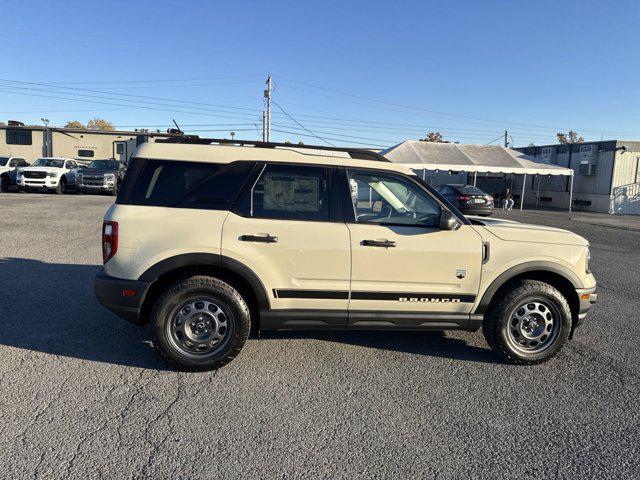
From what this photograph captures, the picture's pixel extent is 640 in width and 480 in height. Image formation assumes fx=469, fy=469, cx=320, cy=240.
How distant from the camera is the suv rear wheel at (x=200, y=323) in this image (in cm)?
388

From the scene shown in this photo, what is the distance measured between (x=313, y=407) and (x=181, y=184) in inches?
83.4

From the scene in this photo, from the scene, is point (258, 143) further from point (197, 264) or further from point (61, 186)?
point (61, 186)

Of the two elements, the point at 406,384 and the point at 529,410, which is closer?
the point at 529,410

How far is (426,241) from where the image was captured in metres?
4.06

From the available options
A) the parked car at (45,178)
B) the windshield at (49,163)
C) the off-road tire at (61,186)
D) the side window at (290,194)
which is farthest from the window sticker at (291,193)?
the windshield at (49,163)

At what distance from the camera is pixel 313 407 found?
3.45 meters

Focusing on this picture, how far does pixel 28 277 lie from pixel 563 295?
273 inches

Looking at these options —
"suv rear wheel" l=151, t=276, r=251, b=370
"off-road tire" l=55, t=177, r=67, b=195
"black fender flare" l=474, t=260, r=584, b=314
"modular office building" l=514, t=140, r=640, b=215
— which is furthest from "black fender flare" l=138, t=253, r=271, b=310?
"modular office building" l=514, t=140, r=640, b=215

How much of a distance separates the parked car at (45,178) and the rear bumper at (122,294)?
2151 centimetres

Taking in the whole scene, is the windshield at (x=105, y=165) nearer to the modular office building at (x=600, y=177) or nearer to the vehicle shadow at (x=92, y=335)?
the vehicle shadow at (x=92, y=335)

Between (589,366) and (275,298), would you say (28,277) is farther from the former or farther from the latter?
(589,366)

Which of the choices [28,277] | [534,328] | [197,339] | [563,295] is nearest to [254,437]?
[197,339]

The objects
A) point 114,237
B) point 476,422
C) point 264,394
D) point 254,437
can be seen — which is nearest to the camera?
point 254,437

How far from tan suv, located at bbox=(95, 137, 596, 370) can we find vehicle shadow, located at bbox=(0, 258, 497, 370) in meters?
0.47
